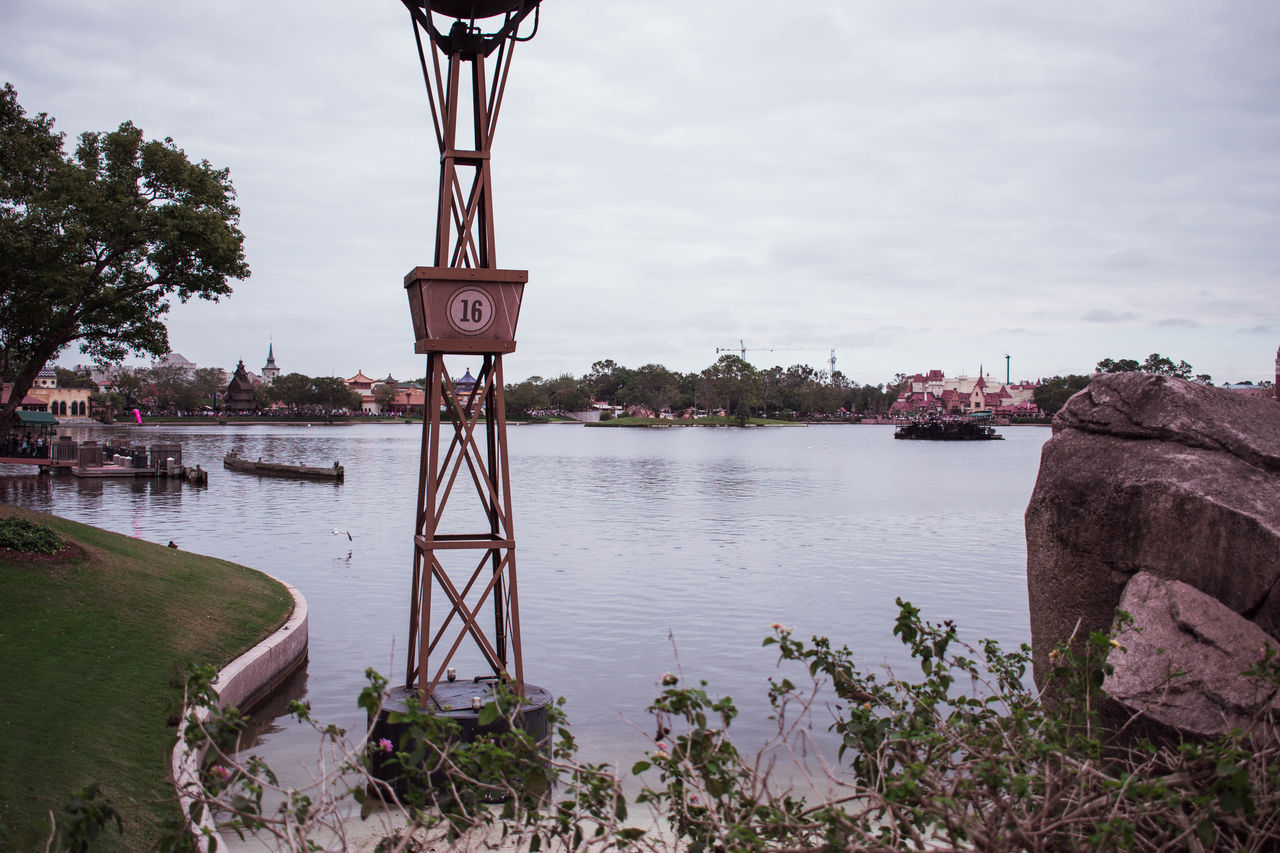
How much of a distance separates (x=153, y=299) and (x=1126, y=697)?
21517 millimetres

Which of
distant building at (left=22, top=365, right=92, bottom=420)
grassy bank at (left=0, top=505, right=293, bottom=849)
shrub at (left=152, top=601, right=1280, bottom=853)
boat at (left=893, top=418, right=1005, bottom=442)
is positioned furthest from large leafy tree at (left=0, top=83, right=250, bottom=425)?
boat at (left=893, top=418, right=1005, bottom=442)

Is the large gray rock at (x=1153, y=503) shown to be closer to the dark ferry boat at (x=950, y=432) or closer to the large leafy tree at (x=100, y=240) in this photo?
the large leafy tree at (x=100, y=240)

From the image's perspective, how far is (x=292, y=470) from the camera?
2085 inches

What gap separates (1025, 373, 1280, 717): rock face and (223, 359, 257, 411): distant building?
182m

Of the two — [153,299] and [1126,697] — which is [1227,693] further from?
[153,299]

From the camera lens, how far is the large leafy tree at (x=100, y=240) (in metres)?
18.9

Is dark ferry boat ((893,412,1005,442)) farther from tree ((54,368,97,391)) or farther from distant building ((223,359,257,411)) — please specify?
tree ((54,368,97,391))

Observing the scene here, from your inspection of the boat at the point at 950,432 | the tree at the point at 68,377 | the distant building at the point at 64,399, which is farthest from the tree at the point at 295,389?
the boat at the point at 950,432

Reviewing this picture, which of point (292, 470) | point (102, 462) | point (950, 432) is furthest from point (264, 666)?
point (950, 432)

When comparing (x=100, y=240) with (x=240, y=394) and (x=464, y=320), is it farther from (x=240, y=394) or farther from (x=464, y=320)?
(x=240, y=394)

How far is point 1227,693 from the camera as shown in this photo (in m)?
5.31

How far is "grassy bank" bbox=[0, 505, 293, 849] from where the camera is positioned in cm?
680

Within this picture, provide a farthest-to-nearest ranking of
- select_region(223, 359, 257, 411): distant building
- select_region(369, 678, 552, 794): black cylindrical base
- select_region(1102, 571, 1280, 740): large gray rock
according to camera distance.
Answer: select_region(223, 359, 257, 411): distant building < select_region(369, 678, 552, 794): black cylindrical base < select_region(1102, 571, 1280, 740): large gray rock

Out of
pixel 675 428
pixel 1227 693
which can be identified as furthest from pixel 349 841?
pixel 675 428
